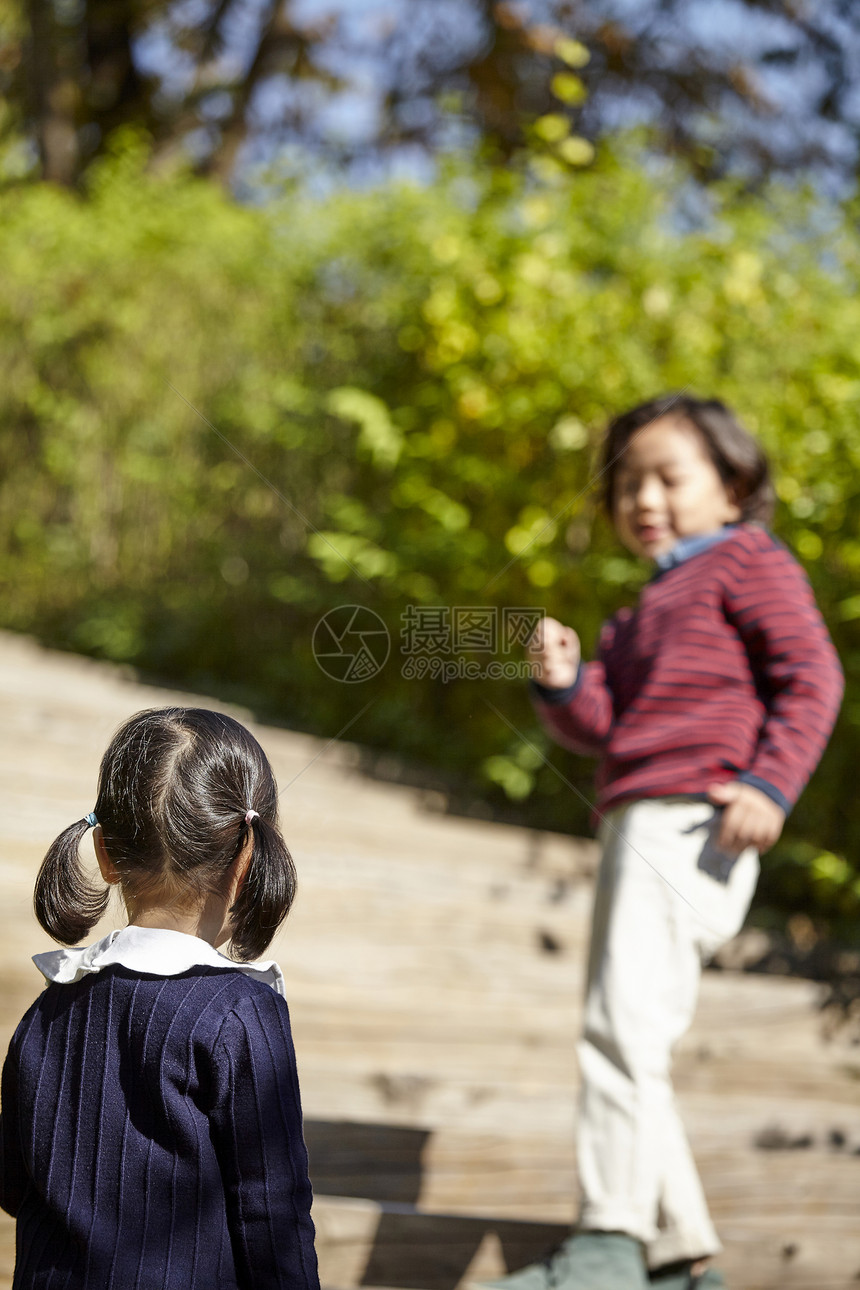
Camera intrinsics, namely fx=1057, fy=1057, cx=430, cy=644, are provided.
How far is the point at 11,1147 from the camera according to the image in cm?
100

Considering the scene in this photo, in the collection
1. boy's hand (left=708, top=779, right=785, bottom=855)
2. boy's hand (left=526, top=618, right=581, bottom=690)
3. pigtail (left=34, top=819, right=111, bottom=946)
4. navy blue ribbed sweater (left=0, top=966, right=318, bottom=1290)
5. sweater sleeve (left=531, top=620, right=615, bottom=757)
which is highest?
pigtail (left=34, top=819, right=111, bottom=946)

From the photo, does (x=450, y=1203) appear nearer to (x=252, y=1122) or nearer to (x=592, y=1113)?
(x=592, y=1113)

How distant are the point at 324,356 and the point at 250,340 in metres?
0.39

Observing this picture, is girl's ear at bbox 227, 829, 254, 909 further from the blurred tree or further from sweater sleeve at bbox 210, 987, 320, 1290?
the blurred tree

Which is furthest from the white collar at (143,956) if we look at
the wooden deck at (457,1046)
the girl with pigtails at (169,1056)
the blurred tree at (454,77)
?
the blurred tree at (454,77)

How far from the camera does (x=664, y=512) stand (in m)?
1.81

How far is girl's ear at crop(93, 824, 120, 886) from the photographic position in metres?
0.98

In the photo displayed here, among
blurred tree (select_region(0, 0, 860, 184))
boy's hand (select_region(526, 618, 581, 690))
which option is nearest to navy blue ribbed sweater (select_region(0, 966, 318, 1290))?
boy's hand (select_region(526, 618, 581, 690))

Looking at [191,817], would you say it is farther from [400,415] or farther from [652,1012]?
[400,415]

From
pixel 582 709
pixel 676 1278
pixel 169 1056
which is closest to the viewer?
pixel 169 1056

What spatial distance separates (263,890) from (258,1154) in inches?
8.8

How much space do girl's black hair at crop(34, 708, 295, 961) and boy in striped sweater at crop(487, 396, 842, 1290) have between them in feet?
2.69

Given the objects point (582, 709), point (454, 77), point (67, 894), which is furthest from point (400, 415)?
point (454, 77)

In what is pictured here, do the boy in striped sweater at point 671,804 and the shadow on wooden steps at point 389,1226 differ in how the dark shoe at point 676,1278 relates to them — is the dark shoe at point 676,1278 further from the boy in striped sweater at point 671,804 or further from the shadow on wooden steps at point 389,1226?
the shadow on wooden steps at point 389,1226
